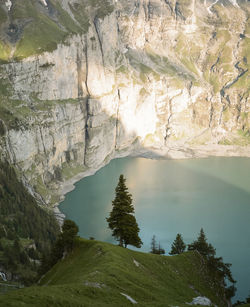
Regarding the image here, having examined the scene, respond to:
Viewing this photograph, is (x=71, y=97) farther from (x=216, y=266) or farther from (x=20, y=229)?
(x=216, y=266)

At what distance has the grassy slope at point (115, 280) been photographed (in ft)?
67.8

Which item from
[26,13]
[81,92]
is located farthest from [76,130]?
[26,13]

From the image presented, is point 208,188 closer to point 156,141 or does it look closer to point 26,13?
point 156,141

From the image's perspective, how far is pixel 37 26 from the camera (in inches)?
5404

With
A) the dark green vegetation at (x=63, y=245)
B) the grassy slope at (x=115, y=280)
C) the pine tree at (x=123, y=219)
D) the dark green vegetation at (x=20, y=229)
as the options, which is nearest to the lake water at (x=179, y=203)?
the dark green vegetation at (x=20, y=229)

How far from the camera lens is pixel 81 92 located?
15025cm

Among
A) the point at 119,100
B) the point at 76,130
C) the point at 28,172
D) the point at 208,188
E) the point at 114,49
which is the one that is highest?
the point at 114,49

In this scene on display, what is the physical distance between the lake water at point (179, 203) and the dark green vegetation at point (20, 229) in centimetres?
1074

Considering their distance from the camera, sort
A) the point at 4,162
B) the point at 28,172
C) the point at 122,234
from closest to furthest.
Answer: the point at 122,234
the point at 4,162
the point at 28,172

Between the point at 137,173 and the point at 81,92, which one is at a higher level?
the point at 81,92

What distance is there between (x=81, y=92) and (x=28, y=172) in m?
56.7

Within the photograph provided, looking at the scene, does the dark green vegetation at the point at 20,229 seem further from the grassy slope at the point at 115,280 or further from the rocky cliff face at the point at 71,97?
the grassy slope at the point at 115,280

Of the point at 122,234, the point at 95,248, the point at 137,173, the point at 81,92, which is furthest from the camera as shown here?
the point at 81,92

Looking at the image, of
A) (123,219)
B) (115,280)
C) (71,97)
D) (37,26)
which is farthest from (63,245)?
(37,26)
